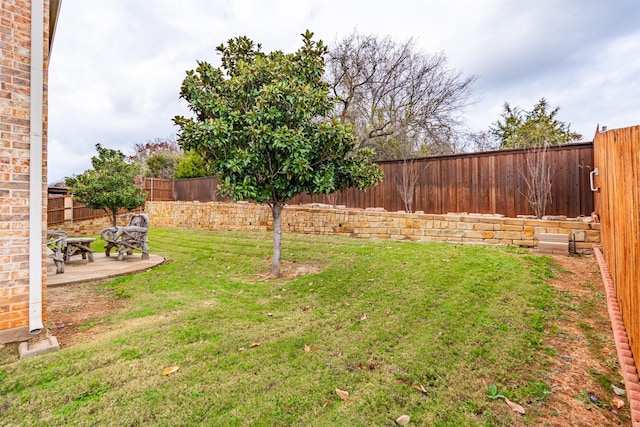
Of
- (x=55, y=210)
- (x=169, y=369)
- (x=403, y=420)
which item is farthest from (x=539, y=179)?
(x=55, y=210)

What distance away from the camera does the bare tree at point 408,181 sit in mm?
8828

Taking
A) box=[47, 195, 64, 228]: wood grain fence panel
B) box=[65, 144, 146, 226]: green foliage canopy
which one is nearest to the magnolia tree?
box=[65, 144, 146, 226]: green foliage canopy

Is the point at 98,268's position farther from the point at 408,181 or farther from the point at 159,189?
the point at 159,189

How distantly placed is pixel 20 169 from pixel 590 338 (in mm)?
5305

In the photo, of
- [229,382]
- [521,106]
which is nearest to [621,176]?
[229,382]

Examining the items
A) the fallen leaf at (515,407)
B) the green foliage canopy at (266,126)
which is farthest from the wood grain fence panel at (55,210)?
the fallen leaf at (515,407)

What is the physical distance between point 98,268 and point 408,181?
7.88 meters

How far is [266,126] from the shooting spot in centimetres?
438

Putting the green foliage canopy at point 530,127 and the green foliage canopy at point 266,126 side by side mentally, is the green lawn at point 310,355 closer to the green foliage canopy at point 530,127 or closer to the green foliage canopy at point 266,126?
the green foliage canopy at point 266,126

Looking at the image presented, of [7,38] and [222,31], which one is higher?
[222,31]

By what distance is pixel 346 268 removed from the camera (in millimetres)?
5211

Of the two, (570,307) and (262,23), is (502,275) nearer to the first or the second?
(570,307)

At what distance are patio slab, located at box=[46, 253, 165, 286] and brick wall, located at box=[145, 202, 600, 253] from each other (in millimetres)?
4156

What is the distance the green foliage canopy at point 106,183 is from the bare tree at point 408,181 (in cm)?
1004
